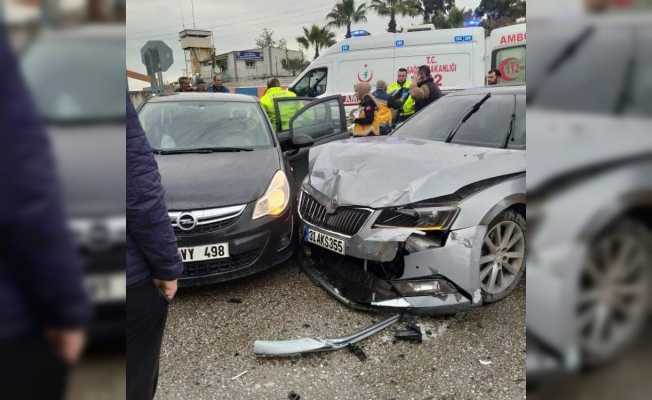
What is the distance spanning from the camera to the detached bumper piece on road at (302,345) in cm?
226

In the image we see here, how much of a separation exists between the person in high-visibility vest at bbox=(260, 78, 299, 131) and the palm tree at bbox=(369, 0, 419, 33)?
2546 millimetres

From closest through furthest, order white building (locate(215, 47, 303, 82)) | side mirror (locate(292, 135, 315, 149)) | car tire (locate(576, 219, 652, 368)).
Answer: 1. car tire (locate(576, 219, 652, 368))
2. white building (locate(215, 47, 303, 82))
3. side mirror (locate(292, 135, 315, 149))

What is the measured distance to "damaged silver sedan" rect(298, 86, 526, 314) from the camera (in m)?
2.33

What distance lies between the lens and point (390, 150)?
9.59 ft

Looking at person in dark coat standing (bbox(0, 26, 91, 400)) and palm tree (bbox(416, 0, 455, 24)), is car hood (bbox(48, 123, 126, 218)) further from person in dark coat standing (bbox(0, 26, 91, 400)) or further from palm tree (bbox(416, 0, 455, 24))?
palm tree (bbox(416, 0, 455, 24))

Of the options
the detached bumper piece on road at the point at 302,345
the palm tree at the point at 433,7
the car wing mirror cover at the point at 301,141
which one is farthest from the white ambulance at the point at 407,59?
the palm tree at the point at 433,7

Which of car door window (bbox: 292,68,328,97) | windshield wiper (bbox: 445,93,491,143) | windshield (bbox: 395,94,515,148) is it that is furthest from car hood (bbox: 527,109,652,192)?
car door window (bbox: 292,68,328,97)

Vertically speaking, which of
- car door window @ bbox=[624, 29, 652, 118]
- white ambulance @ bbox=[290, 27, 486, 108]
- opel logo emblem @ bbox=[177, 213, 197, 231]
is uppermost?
white ambulance @ bbox=[290, 27, 486, 108]

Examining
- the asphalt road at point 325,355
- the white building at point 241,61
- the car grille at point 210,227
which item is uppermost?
the white building at point 241,61

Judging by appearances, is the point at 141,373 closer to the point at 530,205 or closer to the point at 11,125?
the point at 11,125

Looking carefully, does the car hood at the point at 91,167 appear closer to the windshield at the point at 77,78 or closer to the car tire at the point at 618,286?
the windshield at the point at 77,78

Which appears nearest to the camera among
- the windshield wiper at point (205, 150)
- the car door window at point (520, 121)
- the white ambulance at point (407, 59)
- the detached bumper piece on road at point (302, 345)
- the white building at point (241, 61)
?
the car door window at point (520, 121)

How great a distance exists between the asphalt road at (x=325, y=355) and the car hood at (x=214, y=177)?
0.62 metres

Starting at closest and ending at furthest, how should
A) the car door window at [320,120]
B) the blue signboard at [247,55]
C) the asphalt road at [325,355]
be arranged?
the blue signboard at [247,55] < the asphalt road at [325,355] < the car door window at [320,120]
